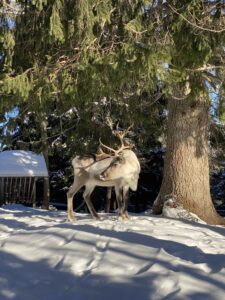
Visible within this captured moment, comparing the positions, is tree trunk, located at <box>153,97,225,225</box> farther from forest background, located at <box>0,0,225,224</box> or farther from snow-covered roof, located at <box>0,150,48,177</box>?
snow-covered roof, located at <box>0,150,48,177</box>

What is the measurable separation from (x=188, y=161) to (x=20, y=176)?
30.3ft

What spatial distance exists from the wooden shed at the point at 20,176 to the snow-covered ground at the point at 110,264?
11188 mm

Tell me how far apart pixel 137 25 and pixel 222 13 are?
1.79 m

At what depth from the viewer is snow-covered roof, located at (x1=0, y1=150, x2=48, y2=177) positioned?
20141 mm

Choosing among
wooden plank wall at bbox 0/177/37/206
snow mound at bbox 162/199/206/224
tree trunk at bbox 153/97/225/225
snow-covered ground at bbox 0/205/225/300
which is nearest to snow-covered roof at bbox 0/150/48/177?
wooden plank wall at bbox 0/177/37/206

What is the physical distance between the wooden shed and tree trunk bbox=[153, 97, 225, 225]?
833 cm

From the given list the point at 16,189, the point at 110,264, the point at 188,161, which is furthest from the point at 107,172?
the point at 16,189

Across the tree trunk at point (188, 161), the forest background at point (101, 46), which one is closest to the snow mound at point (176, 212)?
the tree trunk at point (188, 161)

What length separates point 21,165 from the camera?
20516 mm

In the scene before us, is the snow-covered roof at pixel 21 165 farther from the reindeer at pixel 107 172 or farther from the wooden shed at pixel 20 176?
the reindeer at pixel 107 172

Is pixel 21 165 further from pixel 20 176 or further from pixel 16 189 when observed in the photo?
pixel 16 189

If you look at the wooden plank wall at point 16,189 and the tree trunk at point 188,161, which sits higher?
the tree trunk at point 188,161

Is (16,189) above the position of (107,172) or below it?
below

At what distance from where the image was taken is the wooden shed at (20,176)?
20.2m
